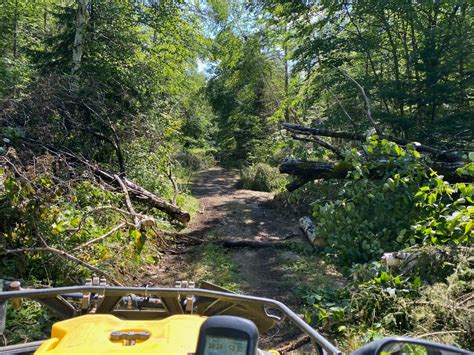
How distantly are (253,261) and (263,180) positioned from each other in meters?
9.84

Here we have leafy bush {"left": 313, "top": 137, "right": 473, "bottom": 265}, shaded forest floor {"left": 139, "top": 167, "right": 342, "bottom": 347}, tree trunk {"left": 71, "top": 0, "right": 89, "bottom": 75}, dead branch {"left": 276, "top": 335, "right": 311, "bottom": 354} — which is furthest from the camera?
tree trunk {"left": 71, "top": 0, "right": 89, "bottom": 75}

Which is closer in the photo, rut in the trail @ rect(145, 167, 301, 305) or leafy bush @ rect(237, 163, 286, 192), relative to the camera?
rut in the trail @ rect(145, 167, 301, 305)

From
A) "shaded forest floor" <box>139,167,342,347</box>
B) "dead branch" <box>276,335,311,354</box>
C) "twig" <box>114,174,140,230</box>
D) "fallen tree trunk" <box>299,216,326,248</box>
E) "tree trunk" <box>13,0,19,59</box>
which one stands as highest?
"tree trunk" <box>13,0,19,59</box>

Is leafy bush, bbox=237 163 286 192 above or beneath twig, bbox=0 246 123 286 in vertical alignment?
above

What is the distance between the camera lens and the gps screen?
1559 millimetres

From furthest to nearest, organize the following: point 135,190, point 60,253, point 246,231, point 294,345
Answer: point 246,231
point 135,190
point 60,253
point 294,345

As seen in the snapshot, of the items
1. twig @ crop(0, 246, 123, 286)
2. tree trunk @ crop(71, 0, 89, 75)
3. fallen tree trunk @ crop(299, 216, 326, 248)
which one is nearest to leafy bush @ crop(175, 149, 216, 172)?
tree trunk @ crop(71, 0, 89, 75)

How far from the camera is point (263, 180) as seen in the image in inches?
693

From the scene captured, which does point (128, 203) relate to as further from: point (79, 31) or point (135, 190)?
point (79, 31)

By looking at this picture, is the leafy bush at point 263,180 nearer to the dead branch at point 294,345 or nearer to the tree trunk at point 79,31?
the tree trunk at point 79,31

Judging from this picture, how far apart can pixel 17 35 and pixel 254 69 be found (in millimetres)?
11330

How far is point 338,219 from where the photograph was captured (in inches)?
249

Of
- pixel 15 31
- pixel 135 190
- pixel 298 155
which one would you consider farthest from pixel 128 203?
pixel 15 31

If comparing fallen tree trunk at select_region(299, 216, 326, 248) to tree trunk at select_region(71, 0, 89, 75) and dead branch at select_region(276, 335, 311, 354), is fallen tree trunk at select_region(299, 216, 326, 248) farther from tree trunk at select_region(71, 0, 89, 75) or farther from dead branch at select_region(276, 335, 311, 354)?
tree trunk at select_region(71, 0, 89, 75)
